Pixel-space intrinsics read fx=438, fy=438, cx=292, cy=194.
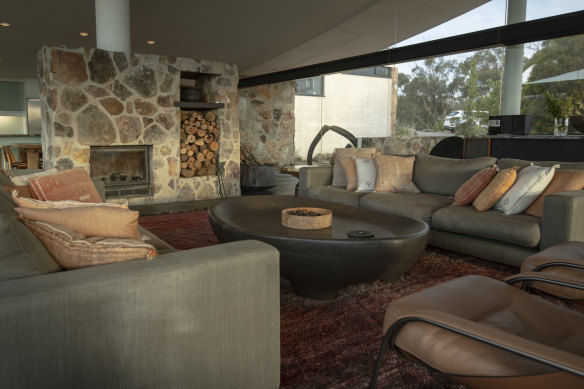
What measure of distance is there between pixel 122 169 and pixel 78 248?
4684 mm

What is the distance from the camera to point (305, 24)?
7.52 metres

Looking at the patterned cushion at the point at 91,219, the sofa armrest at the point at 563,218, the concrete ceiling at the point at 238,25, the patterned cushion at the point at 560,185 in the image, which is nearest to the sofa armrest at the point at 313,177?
the patterned cushion at the point at 560,185

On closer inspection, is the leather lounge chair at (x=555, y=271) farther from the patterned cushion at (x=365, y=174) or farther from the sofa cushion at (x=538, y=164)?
the patterned cushion at (x=365, y=174)

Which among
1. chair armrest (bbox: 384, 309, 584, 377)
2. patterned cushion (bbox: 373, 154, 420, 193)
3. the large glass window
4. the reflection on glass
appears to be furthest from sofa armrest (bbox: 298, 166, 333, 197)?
the reflection on glass

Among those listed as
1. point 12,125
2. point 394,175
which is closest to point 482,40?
point 394,175

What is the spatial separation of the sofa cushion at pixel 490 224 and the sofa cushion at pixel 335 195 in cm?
96

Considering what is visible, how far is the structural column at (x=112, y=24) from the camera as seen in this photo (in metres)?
5.28

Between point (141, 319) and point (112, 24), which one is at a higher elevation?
point (112, 24)

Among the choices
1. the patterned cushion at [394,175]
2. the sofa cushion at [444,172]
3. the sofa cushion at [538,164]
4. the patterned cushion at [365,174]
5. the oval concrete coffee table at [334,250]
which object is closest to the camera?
the oval concrete coffee table at [334,250]

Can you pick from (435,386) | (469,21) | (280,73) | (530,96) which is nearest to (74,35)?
(280,73)

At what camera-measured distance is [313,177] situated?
202 inches

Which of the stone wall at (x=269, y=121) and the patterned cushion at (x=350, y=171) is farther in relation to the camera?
the stone wall at (x=269, y=121)

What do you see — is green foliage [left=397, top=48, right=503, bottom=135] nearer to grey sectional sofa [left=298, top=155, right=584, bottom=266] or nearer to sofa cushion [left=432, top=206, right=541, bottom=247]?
grey sectional sofa [left=298, top=155, right=584, bottom=266]

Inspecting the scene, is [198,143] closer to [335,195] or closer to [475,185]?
[335,195]
